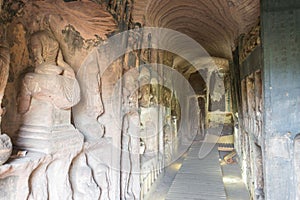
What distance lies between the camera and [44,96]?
181 centimetres

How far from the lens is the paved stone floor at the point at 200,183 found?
371cm

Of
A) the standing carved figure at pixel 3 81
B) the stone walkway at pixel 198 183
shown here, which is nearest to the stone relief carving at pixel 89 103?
the standing carved figure at pixel 3 81

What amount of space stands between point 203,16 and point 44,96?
3.84m

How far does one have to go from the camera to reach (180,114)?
31.7 feet

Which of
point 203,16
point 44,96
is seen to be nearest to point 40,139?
point 44,96

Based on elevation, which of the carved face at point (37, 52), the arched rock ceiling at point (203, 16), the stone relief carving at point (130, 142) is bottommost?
the stone relief carving at point (130, 142)

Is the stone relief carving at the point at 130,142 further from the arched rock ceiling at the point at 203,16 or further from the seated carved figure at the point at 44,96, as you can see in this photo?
the seated carved figure at the point at 44,96

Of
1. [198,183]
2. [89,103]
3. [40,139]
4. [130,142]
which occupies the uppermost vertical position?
[89,103]

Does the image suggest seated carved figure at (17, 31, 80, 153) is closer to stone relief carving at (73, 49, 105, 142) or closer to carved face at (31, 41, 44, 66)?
carved face at (31, 41, 44, 66)

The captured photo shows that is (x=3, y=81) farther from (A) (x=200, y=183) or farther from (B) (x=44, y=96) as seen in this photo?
(A) (x=200, y=183)

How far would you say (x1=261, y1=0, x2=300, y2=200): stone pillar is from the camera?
8.16 feet

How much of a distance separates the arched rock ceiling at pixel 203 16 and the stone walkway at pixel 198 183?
287cm

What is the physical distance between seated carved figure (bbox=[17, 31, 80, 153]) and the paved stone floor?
248 cm

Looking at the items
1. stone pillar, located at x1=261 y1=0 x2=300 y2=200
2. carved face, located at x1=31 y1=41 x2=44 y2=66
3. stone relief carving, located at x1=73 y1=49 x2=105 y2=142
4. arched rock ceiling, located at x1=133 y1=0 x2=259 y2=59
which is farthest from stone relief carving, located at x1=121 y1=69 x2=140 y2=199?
stone pillar, located at x1=261 y1=0 x2=300 y2=200
